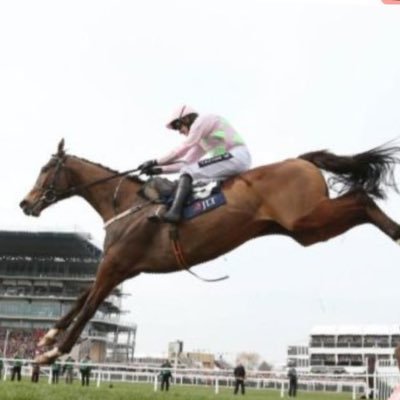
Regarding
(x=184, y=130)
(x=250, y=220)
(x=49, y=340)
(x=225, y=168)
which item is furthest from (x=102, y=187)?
(x=250, y=220)

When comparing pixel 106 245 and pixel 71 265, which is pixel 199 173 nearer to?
pixel 106 245

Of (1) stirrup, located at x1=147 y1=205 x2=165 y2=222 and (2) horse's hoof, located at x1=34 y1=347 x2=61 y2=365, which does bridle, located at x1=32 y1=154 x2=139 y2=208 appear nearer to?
(1) stirrup, located at x1=147 y1=205 x2=165 y2=222

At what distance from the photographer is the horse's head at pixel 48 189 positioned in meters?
8.80

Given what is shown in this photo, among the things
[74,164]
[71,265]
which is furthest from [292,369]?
[71,265]

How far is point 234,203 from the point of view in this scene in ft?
24.7

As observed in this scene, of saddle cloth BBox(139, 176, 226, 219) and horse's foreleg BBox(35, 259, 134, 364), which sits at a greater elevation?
saddle cloth BBox(139, 176, 226, 219)

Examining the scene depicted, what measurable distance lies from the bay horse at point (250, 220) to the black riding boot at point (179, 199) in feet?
0.33

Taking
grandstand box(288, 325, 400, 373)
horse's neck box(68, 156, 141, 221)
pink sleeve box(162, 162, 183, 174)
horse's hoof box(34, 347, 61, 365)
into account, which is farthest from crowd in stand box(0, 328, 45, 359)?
pink sleeve box(162, 162, 183, 174)

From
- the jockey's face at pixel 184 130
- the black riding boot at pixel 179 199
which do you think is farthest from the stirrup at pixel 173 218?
the jockey's face at pixel 184 130

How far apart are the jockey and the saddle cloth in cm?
8

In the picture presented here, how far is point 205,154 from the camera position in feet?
26.2

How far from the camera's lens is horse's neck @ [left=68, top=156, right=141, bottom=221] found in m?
8.41

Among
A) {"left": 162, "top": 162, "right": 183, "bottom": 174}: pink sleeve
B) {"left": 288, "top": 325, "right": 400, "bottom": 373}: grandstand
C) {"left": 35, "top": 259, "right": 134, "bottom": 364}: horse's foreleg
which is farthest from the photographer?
{"left": 288, "top": 325, "right": 400, "bottom": 373}: grandstand

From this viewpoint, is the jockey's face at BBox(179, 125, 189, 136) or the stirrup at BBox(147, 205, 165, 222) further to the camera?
the jockey's face at BBox(179, 125, 189, 136)
